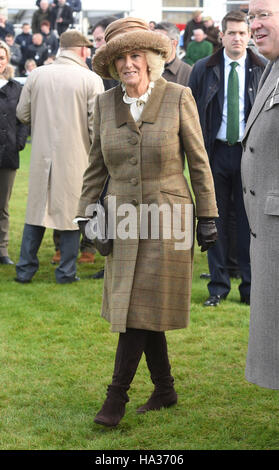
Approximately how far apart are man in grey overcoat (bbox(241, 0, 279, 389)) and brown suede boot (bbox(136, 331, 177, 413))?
789 millimetres

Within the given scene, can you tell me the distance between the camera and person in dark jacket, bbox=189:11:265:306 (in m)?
7.17

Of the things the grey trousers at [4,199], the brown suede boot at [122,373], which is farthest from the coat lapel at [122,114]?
the grey trousers at [4,199]

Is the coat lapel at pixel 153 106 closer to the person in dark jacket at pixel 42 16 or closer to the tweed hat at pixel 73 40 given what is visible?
Answer: the tweed hat at pixel 73 40

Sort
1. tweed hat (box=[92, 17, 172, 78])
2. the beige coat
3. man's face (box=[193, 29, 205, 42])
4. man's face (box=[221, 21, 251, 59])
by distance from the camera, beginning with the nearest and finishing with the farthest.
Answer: tweed hat (box=[92, 17, 172, 78]), man's face (box=[221, 21, 251, 59]), the beige coat, man's face (box=[193, 29, 205, 42])

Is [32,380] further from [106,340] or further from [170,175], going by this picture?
[170,175]

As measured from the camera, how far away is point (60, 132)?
813cm

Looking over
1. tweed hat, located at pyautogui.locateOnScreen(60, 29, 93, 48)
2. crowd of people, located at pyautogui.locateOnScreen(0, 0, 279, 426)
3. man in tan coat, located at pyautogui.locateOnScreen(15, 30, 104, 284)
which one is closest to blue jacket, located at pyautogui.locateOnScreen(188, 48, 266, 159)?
man in tan coat, located at pyautogui.locateOnScreen(15, 30, 104, 284)

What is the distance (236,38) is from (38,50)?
1727 cm

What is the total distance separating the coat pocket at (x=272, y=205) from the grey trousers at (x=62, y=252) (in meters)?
4.52

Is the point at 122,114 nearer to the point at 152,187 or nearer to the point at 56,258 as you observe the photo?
the point at 152,187

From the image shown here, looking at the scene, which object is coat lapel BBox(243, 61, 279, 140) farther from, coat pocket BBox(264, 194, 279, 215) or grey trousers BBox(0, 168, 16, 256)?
grey trousers BBox(0, 168, 16, 256)

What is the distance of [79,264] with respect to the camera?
9.31 m
